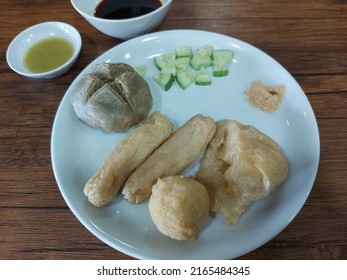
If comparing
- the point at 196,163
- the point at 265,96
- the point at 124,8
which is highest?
the point at 124,8

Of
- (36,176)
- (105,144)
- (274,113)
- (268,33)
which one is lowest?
(36,176)

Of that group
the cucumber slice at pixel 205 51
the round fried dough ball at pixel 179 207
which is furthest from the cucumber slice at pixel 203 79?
the round fried dough ball at pixel 179 207

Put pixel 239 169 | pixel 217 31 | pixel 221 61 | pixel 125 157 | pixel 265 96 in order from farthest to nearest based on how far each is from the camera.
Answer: pixel 217 31
pixel 221 61
pixel 265 96
pixel 125 157
pixel 239 169

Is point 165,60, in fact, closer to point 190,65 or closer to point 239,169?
point 190,65

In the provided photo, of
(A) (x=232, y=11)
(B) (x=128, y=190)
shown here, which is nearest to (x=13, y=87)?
(B) (x=128, y=190)

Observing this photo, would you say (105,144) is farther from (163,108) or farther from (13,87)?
(13,87)

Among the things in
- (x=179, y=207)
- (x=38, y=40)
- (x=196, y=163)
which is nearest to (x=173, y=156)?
(x=196, y=163)

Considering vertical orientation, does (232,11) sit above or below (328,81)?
above

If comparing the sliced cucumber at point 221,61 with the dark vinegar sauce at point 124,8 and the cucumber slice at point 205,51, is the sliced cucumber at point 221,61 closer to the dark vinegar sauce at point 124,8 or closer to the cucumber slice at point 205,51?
the cucumber slice at point 205,51
